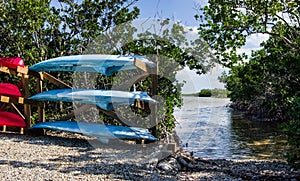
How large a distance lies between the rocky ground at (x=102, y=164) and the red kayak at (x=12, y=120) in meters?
0.26

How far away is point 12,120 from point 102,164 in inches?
132

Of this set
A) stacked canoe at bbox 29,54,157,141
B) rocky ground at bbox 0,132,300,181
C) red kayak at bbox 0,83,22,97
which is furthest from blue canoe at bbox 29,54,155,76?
rocky ground at bbox 0,132,300,181

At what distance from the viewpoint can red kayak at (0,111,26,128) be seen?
24.5 feet

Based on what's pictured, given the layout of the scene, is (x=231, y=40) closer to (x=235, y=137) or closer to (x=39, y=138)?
(x=39, y=138)

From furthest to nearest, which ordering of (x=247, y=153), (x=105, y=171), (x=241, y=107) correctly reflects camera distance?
1. (x=241, y=107)
2. (x=247, y=153)
3. (x=105, y=171)

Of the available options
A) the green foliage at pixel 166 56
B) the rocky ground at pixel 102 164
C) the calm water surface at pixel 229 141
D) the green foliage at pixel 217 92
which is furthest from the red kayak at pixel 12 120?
the green foliage at pixel 217 92

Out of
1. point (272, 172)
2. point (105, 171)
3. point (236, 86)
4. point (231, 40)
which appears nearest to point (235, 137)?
point (231, 40)

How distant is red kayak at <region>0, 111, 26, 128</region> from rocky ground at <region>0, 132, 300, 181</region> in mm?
262

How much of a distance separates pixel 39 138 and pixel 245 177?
4.62 metres

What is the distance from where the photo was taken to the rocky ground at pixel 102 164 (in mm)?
4828

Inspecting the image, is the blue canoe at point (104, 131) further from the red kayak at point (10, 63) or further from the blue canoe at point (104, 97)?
the red kayak at point (10, 63)

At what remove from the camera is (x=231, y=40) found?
799 centimetres

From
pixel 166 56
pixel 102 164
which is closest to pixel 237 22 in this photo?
pixel 166 56

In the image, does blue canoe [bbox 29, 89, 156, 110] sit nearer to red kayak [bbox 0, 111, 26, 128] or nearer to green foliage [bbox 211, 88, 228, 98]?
red kayak [bbox 0, 111, 26, 128]
